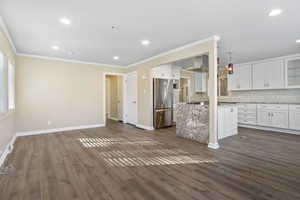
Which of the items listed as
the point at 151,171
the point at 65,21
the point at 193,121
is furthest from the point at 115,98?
the point at 151,171

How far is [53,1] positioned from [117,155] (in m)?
2.81

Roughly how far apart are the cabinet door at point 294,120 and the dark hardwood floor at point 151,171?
1.17m

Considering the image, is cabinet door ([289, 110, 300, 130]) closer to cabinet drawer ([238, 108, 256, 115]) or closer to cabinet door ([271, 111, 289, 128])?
cabinet door ([271, 111, 289, 128])

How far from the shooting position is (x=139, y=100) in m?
5.95

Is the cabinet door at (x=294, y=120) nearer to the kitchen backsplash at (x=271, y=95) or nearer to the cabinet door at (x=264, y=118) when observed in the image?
the cabinet door at (x=264, y=118)

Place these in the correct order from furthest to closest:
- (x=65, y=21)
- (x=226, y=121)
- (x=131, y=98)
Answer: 1. (x=131, y=98)
2. (x=226, y=121)
3. (x=65, y=21)

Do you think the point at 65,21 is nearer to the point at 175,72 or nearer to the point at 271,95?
the point at 175,72

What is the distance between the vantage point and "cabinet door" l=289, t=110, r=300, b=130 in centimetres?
459

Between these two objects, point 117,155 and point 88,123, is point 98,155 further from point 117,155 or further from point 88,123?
point 88,123

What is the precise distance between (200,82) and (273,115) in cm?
326

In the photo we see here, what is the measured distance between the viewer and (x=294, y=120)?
465 centimetres

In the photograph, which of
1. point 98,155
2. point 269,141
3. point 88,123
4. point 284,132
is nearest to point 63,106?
point 88,123

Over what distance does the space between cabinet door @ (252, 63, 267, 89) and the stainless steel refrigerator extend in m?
3.22

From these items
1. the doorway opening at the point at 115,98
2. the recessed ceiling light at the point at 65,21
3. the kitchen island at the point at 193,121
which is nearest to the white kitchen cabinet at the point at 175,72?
the kitchen island at the point at 193,121
